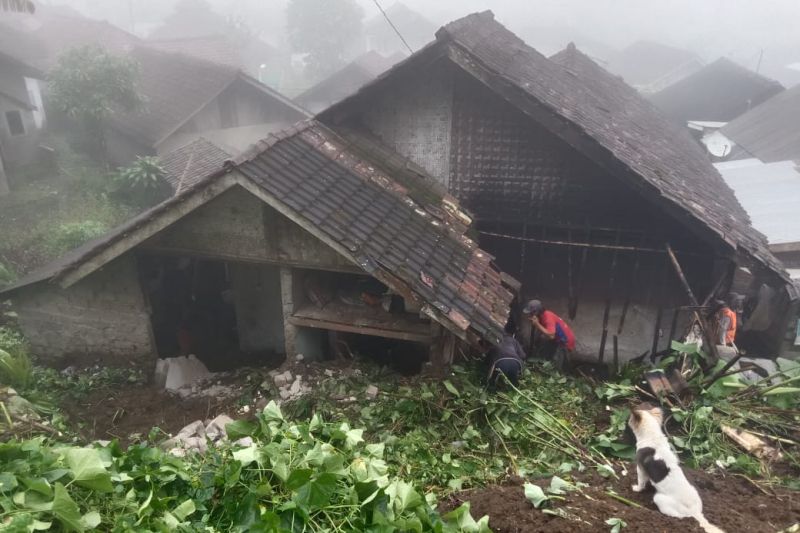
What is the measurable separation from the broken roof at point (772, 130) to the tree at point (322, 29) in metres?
35.2

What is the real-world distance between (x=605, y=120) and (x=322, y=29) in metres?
43.3

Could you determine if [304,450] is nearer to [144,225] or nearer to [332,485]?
[332,485]

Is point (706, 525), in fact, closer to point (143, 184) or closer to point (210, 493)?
point (210, 493)

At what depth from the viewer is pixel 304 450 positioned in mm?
3562

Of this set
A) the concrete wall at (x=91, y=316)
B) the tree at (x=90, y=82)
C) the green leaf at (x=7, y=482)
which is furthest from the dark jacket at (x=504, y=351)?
the tree at (x=90, y=82)

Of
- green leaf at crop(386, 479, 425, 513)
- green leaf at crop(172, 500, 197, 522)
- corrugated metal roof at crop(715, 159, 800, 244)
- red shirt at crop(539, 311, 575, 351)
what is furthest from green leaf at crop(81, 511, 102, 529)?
corrugated metal roof at crop(715, 159, 800, 244)

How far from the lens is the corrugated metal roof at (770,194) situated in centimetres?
1078

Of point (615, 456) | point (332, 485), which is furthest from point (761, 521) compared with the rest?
point (332, 485)

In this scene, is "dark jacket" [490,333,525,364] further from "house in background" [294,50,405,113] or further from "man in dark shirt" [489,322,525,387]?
"house in background" [294,50,405,113]

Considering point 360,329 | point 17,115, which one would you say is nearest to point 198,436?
point 360,329

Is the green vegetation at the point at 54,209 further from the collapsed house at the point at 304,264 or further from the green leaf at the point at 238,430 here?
the green leaf at the point at 238,430

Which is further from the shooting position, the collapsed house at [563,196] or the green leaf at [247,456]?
the collapsed house at [563,196]

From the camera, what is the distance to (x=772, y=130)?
20.7 metres

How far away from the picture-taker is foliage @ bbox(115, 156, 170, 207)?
18.7 metres
